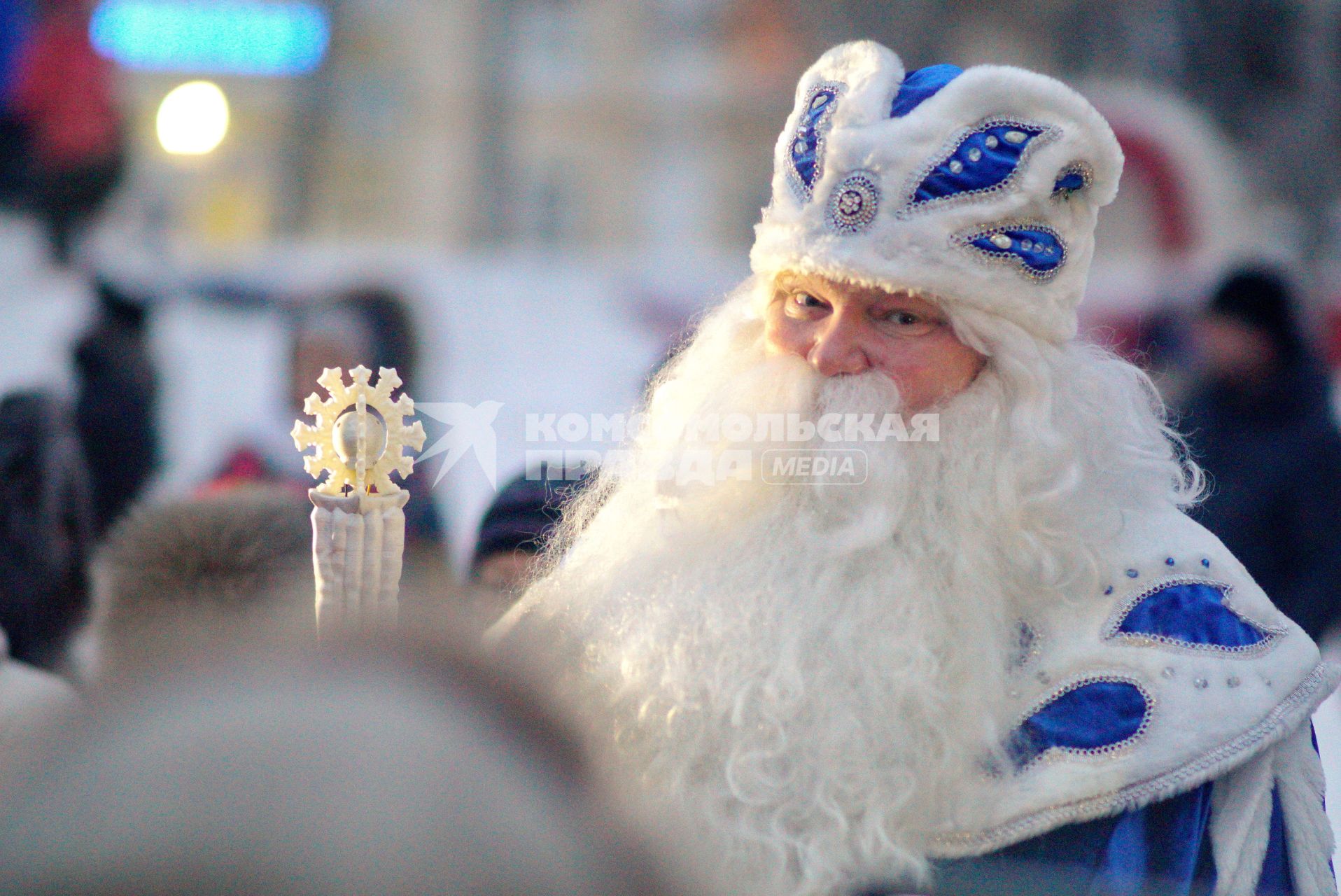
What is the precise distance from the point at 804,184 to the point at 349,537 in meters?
0.94

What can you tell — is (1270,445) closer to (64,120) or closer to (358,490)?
(358,490)

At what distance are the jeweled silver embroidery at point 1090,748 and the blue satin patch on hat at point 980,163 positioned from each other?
0.78m

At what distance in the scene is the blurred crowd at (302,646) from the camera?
0.81 m

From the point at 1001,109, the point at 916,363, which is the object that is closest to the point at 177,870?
the point at 916,363

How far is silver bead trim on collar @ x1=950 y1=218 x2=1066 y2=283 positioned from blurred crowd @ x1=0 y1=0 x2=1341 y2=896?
0.78m

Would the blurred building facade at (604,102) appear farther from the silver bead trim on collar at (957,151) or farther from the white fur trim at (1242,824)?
the white fur trim at (1242,824)

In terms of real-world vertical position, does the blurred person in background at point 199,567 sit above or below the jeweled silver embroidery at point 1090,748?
above

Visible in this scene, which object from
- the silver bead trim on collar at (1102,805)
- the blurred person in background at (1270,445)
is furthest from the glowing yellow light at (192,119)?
the silver bead trim on collar at (1102,805)

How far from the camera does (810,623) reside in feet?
7.18

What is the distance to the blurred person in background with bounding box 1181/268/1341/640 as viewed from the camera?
4.22 metres

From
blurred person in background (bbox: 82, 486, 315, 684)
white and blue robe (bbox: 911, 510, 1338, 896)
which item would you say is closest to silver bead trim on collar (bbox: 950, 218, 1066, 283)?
white and blue robe (bbox: 911, 510, 1338, 896)

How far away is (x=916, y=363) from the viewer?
2.33 metres

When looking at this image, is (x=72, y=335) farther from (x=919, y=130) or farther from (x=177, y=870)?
(x=177, y=870)

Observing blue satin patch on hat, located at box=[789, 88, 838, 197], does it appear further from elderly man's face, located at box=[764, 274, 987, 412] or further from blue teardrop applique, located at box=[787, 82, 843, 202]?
elderly man's face, located at box=[764, 274, 987, 412]
